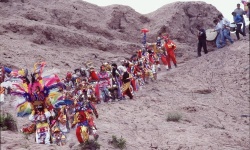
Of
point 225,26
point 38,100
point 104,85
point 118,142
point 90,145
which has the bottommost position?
point 118,142

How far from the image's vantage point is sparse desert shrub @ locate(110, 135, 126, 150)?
832 centimetres

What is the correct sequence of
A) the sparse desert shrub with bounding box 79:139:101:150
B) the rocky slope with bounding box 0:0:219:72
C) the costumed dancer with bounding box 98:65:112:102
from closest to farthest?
1. the sparse desert shrub with bounding box 79:139:101:150
2. the costumed dancer with bounding box 98:65:112:102
3. the rocky slope with bounding box 0:0:219:72

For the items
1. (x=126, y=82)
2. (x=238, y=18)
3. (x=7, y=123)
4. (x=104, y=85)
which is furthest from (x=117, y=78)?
(x=238, y=18)

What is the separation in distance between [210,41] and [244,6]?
8.77 ft

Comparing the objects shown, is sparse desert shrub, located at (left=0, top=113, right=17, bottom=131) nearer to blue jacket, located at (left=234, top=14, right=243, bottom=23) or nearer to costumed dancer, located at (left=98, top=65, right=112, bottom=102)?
costumed dancer, located at (left=98, top=65, right=112, bottom=102)

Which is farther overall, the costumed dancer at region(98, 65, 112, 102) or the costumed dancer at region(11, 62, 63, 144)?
the costumed dancer at region(98, 65, 112, 102)

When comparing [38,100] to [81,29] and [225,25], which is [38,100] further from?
[225,25]

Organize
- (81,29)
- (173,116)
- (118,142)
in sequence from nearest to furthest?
(118,142), (173,116), (81,29)

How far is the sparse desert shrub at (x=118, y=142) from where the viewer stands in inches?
328

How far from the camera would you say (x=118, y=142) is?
8.38 m

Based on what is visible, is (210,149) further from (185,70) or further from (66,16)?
(66,16)

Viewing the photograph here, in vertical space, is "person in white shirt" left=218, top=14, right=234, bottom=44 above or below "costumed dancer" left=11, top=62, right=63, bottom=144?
above

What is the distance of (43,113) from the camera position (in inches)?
301

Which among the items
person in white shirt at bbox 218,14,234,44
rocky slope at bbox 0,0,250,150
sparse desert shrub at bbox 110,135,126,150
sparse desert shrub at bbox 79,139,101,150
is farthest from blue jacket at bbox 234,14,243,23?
sparse desert shrub at bbox 79,139,101,150
